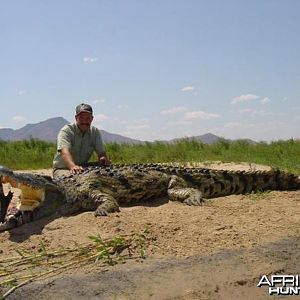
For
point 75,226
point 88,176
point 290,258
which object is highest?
point 88,176

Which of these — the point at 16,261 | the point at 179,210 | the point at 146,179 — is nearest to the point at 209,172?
the point at 146,179

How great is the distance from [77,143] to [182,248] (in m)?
3.22

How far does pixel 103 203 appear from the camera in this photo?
546 cm

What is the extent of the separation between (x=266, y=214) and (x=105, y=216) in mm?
1644

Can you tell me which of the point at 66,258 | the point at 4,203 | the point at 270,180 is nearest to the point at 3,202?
the point at 4,203

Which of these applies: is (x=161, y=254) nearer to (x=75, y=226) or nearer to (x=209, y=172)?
(x=75, y=226)

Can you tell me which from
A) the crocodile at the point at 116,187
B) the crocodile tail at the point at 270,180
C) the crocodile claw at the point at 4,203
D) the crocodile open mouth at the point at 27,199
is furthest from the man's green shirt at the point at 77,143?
the crocodile tail at the point at 270,180

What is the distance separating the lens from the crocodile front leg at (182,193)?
5.85 m

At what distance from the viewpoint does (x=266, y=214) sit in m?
5.14

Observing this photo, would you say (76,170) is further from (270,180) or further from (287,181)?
(287,181)

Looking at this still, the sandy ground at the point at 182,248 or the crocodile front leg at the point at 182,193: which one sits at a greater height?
the crocodile front leg at the point at 182,193

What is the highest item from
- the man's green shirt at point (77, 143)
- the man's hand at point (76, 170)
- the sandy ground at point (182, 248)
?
the man's green shirt at point (77, 143)

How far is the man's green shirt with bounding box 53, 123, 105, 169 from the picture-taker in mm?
6723

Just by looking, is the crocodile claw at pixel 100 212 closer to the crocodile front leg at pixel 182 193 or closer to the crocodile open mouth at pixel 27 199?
the crocodile open mouth at pixel 27 199
